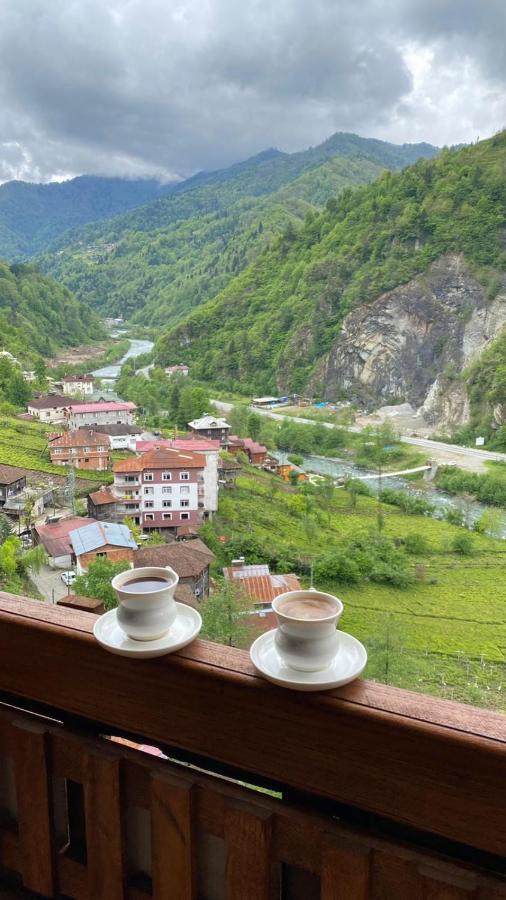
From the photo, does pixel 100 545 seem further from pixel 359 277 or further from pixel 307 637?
pixel 359 277

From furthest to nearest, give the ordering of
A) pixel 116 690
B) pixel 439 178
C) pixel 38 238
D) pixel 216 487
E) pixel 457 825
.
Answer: pixel 38 238
pixel 439 178
pixel 216 487
pixel 116 690
pixel 457 825

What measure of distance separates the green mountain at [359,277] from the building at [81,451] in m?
16.6

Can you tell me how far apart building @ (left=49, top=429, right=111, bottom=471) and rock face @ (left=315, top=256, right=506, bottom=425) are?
16717 millimetres

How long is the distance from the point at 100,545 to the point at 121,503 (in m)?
3.01

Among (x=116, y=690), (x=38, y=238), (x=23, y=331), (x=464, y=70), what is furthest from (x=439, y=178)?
(x=38, y=238)

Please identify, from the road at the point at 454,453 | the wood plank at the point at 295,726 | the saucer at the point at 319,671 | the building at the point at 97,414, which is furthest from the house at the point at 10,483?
the road at the point at 454,453

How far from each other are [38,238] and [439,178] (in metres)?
81.9

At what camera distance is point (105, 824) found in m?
0.58

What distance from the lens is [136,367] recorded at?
94.6 feet

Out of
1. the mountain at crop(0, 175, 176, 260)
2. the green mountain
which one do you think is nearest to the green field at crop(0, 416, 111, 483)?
the green mountain

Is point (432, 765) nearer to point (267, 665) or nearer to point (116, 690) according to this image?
point (267, 665)

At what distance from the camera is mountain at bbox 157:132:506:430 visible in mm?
25875

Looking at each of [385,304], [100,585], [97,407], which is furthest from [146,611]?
[385,304]

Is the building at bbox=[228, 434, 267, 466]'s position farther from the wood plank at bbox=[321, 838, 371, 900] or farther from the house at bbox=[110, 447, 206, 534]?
the wood plank at bbox=[321, 838, 371, 900]
